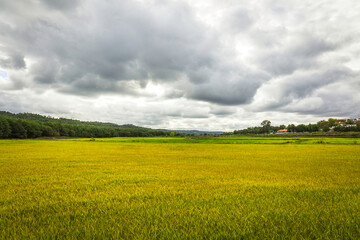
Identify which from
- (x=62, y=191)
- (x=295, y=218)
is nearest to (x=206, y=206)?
(x=295, y=218)

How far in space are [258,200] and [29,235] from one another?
6846 millimetres

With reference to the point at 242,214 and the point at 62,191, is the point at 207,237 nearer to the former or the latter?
the point at 242,214

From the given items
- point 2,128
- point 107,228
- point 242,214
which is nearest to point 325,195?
point 242,214

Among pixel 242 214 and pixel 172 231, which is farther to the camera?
pixel 242 214

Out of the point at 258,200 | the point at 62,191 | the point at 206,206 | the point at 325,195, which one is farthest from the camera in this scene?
the point at 62,191

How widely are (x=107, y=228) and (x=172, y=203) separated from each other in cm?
229

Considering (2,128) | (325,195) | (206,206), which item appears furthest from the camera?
(2,128)

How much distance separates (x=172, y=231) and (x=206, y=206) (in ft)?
6.18

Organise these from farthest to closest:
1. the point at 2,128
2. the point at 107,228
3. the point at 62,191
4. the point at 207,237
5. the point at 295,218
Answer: the point at 2,128
the point at 62,191
the point at 295,218
the point at 107,228
the point at 207,237

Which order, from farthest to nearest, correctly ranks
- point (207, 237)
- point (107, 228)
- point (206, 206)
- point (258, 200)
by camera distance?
point (258, 200)
point (206, 206)
point (107, 228)
point (207, 237)

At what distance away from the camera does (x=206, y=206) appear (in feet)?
19.0

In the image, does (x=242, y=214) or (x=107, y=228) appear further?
(x=242, y=214)

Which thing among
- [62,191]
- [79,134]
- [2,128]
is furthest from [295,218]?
[79,134]

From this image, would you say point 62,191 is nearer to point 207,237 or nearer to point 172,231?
point 172,231
